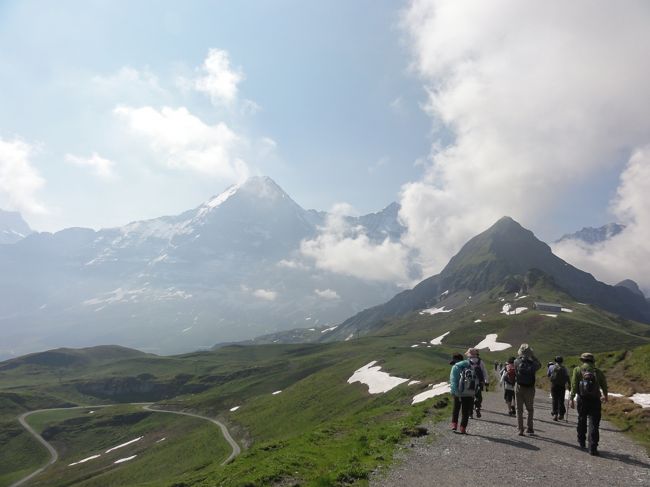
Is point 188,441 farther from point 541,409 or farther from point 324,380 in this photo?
point 541,409

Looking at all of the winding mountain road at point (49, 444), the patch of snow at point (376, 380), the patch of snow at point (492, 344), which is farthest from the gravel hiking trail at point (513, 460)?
the patch of snow at point (492, 344)

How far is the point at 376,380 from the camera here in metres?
85.2

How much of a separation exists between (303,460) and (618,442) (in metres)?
14.1

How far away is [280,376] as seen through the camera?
169 metres

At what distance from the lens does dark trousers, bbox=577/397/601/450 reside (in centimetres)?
1725

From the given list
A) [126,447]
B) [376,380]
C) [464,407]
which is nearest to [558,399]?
[464,407]

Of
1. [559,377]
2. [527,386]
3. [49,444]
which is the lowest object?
[49,444]

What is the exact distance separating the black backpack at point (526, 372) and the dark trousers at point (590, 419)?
8.02 ft

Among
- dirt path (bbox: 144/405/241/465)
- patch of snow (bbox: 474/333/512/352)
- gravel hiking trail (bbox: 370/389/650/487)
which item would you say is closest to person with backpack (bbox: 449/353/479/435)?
gravel hiking trail (bbox: 370/389/650/487)

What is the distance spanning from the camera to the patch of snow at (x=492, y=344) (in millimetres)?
155675

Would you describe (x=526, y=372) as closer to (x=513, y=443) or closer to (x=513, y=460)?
(x=513, y=443)

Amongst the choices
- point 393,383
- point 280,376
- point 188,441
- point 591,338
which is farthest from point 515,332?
point 188,441

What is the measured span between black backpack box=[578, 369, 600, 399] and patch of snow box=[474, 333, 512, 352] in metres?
147

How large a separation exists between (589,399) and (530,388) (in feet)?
9.65
